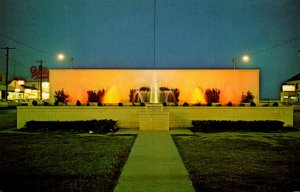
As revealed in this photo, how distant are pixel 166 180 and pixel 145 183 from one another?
0.51m

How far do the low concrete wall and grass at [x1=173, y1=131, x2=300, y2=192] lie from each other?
14.7ft

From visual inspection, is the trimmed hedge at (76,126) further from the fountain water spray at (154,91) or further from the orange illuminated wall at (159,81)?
the orange illuminated wall at (159,81)

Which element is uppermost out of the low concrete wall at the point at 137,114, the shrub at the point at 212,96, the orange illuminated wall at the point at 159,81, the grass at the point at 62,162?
the orange illuminated wall at the point at 159,81

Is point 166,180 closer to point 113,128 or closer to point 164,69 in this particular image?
point 113,128

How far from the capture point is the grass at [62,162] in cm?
669

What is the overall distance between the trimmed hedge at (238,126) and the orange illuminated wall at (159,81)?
27.2 feet

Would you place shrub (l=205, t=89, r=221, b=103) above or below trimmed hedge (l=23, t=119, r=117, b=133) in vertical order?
above

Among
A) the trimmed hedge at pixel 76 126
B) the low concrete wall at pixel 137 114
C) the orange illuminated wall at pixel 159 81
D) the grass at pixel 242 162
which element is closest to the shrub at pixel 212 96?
the orange illuminated wall at pixel 159 81

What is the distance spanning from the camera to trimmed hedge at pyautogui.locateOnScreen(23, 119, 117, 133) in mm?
16250

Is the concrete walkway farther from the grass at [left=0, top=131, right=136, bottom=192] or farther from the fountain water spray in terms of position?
the fountain water spray

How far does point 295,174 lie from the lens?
Answer: 7504mm

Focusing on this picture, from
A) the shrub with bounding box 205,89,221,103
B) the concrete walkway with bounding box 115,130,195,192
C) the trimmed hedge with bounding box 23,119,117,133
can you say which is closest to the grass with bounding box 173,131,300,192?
the concrete walkway with bounding box 115,130,195,192

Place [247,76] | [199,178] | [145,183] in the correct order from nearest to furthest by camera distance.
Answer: [145,183] → [199,178] → [247,76]

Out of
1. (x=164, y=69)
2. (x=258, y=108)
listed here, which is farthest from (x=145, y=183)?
(x=164, y=69)
